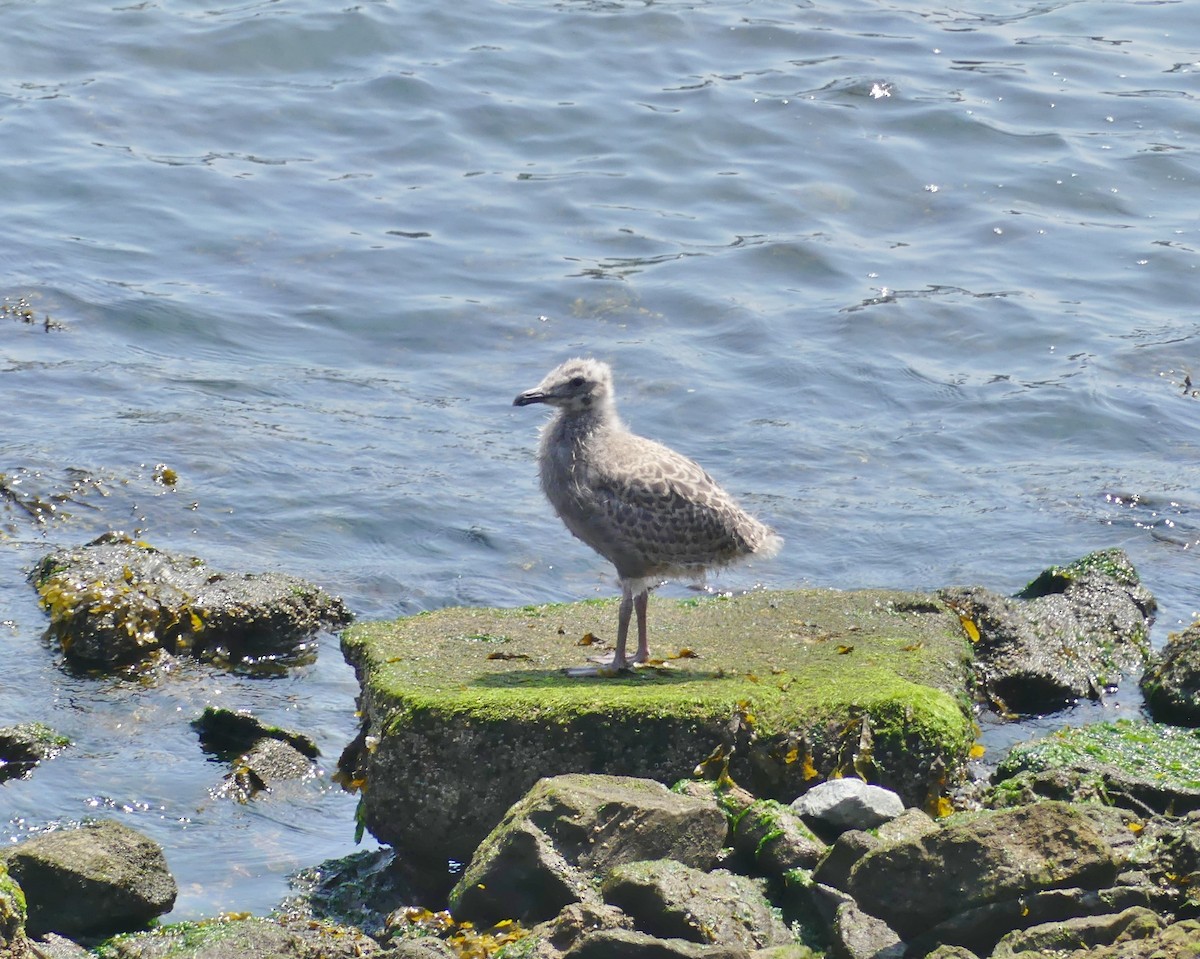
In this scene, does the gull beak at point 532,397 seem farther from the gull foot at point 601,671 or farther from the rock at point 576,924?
the rock at point 576,924

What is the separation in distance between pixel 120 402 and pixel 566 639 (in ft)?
20.8

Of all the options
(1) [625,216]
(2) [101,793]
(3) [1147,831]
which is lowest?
(2) [101,793]

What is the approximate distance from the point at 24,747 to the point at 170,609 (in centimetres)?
159

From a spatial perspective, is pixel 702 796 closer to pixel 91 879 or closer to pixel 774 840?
pixel 774 840

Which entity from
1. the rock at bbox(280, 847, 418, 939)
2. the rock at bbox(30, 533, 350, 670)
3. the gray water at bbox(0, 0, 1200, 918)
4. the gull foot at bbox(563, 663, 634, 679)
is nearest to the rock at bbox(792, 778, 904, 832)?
the gull foot at bbox(563, 663, 634, 679)

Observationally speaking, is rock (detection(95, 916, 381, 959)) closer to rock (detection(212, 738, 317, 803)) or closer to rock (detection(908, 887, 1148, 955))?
rock (detection(212, 738, 317, 803))

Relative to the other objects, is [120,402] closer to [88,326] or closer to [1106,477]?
[88,326]

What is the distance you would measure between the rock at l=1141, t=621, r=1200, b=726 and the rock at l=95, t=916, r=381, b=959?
4693mm

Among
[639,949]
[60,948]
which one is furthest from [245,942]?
[639,949]

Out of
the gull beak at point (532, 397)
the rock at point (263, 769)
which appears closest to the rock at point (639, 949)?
the rock at point (263, 769)

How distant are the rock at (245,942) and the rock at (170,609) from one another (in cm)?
304

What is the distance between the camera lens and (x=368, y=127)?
1995 cm

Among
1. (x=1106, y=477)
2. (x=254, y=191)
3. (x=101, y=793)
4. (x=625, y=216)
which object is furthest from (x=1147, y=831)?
(x=254, y=191)

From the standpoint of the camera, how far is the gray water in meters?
11.9
